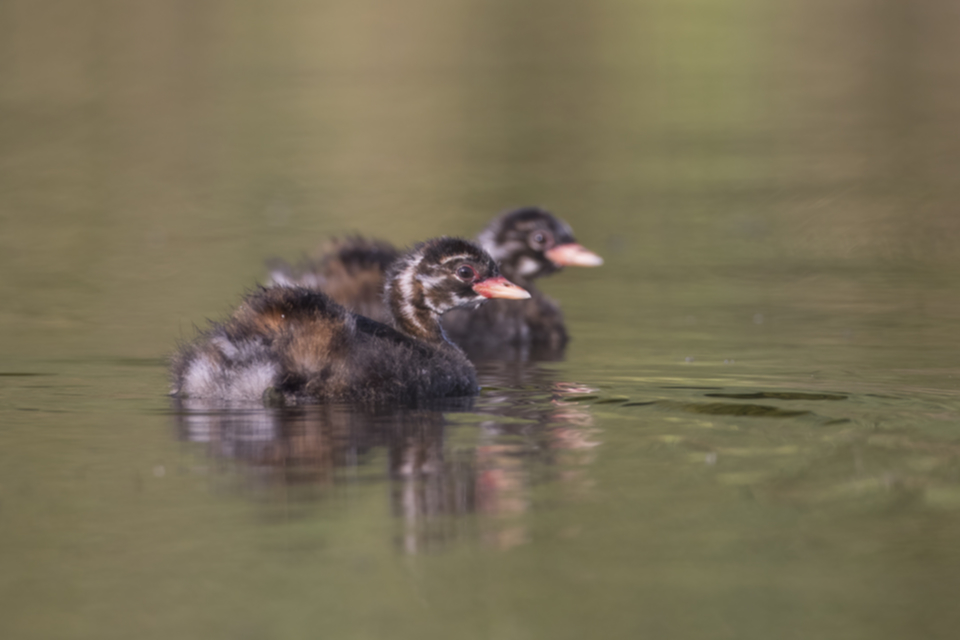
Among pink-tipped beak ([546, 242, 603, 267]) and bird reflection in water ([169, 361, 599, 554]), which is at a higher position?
pink-tipped beak ([546, 242, 603, 267])

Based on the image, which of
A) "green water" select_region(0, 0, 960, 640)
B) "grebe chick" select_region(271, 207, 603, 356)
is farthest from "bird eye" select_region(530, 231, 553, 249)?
"green water" select_region(0, 0, 960, 640)

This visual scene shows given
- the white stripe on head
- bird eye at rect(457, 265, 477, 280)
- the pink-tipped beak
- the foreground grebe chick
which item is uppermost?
the pink-tipped beak

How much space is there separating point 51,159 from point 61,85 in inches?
265

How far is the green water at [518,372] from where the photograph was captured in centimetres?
507

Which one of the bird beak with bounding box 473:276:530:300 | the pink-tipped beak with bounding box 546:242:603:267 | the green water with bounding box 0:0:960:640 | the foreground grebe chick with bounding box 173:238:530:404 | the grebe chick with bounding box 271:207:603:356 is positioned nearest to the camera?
the green water with bounding box 0:0:960:640

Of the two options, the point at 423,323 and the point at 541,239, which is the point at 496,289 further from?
the point at 541,239

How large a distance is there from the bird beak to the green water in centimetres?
52

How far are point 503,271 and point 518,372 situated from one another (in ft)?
8.17

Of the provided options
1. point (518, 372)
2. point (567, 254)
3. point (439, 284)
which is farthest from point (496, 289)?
point (567, 254)

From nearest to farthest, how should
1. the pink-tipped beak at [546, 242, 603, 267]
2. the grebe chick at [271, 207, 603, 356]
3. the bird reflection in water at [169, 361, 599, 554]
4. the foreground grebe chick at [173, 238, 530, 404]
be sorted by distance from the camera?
the bird reflection in water at [169, 361, 599, 554] < the foreground grebe chick at [173, 238, 530, 404] < the grebe chick at [271, 207, 603, 356] < the pink-tipped beak at [546, 242, 603, 267]

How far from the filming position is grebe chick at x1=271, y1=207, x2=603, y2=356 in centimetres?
1114

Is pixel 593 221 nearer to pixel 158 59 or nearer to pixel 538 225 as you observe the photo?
pixel 538 225

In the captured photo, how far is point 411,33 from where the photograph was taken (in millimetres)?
35344

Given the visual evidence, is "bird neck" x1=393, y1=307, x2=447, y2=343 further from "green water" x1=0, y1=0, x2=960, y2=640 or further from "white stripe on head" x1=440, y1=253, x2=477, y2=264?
"green water" x1=0, y1=0, x2=960, y2=640
